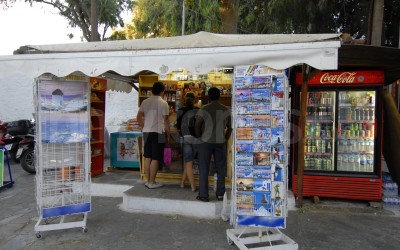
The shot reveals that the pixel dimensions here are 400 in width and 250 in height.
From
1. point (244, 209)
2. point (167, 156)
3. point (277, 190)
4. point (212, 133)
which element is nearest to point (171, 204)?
point (212, 133)

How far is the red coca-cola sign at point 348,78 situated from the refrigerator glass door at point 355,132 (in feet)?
1.20

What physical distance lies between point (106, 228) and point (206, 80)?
159 inches

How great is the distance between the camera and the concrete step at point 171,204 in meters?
5.38

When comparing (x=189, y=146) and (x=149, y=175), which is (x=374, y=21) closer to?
(x=189, y=146)

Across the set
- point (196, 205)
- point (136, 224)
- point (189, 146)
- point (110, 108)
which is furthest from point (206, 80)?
point (110, 108)

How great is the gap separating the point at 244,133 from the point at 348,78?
10.4 feet

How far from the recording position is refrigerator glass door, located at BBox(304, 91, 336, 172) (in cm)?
660

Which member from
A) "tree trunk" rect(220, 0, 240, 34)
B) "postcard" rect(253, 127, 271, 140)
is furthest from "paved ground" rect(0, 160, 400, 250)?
"tree trunk" rect(220, 0, 240, 34)

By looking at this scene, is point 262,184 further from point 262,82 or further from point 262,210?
point 262,82

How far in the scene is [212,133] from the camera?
209 inches

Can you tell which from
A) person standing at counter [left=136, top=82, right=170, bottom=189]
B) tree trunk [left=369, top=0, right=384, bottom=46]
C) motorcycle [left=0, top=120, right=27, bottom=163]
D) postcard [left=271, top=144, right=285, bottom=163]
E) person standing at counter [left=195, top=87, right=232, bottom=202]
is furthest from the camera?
motorcycle [left=0, top=120, right=27, bottom=163]

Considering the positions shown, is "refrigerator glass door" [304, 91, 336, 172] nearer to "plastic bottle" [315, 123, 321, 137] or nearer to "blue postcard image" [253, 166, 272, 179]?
"plastic bottle" [315, 123, 321, 137]

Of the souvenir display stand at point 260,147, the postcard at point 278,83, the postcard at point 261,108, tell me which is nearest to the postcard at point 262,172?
the souvenir display stand at point 260,147

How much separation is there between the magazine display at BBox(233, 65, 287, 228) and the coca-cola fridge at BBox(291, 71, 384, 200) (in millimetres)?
2490
